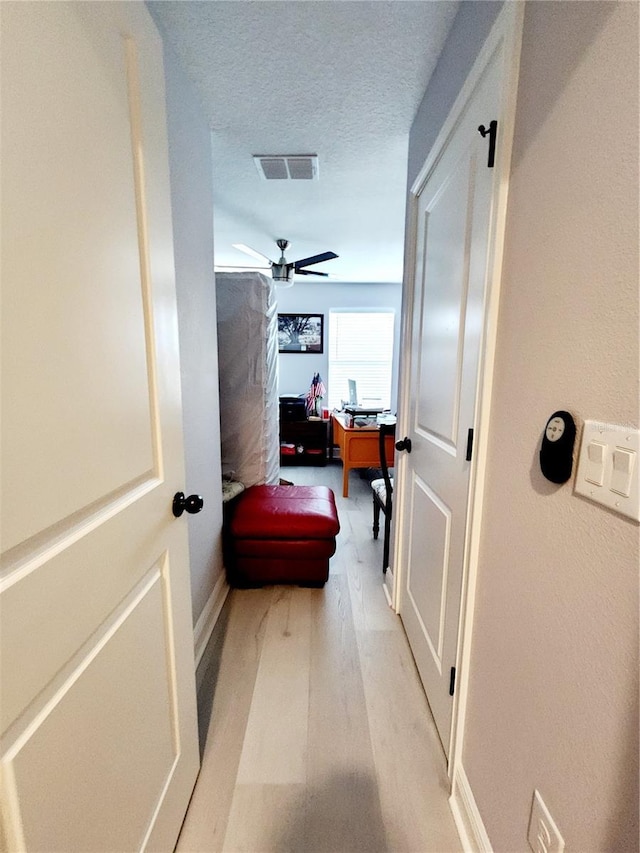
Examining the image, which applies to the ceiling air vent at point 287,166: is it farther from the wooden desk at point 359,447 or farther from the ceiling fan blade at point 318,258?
the wooden desk at point 359,447

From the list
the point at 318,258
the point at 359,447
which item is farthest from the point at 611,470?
the point at 359,447

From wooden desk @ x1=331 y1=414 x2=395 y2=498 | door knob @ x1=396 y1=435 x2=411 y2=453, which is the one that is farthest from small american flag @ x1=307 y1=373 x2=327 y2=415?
door knob @ x1=396 y1=435 x2=411 y2=453

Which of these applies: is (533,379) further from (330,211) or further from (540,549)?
(330,211)

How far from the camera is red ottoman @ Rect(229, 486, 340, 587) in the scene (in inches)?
78.8

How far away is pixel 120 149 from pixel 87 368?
1.54 ft

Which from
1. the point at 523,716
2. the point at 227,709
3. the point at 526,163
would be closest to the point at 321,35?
the point at 526,163

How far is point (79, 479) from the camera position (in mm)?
602

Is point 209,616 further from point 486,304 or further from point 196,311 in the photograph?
point 486,304

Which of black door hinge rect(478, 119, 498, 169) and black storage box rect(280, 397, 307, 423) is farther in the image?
black storage box rect(280, 397, 307, 423)

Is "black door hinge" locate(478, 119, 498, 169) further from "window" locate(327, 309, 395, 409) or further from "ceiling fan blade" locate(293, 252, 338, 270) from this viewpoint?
"window" locate(327, 309, 395, 409)

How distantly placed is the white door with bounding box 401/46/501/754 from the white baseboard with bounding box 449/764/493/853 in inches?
5.9

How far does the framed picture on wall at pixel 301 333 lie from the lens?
4.96 meters

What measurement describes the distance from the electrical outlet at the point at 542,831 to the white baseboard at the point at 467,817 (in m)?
0.27

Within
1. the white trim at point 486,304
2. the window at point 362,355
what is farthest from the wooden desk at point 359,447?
the white trim at point 486,304
